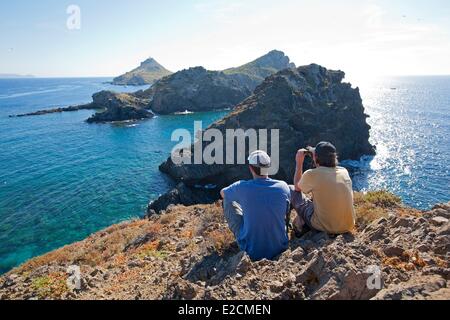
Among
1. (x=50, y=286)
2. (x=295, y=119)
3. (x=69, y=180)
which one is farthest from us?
(x=295, y=119)

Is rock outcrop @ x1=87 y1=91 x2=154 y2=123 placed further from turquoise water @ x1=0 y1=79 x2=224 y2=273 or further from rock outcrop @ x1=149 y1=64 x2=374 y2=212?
rock outcrop @ x1=149 y1=64 x2=374 y2=212

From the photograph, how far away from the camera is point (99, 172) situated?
50.0 meters

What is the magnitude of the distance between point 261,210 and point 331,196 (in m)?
1.51

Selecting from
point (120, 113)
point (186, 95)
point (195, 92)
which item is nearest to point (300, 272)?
point (120, 113)

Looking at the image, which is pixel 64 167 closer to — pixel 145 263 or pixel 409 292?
pixel 145 263

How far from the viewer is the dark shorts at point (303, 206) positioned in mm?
Result: 7258

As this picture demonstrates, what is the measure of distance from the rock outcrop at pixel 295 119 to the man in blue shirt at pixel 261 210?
3444cm

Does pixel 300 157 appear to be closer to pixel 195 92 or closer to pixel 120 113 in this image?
pixel 120 113

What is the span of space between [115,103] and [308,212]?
101711 mm

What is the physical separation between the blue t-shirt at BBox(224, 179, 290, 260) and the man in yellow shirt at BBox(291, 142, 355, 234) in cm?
62

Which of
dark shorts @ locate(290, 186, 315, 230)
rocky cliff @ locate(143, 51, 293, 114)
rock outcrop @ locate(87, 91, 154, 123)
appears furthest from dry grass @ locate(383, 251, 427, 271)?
rocky cliff @ locate(143, 51, 293, 114)

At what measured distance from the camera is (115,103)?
100812mm

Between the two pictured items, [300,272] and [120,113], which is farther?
[120,113]

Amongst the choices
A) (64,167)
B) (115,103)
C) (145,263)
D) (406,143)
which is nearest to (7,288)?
(145,263)
